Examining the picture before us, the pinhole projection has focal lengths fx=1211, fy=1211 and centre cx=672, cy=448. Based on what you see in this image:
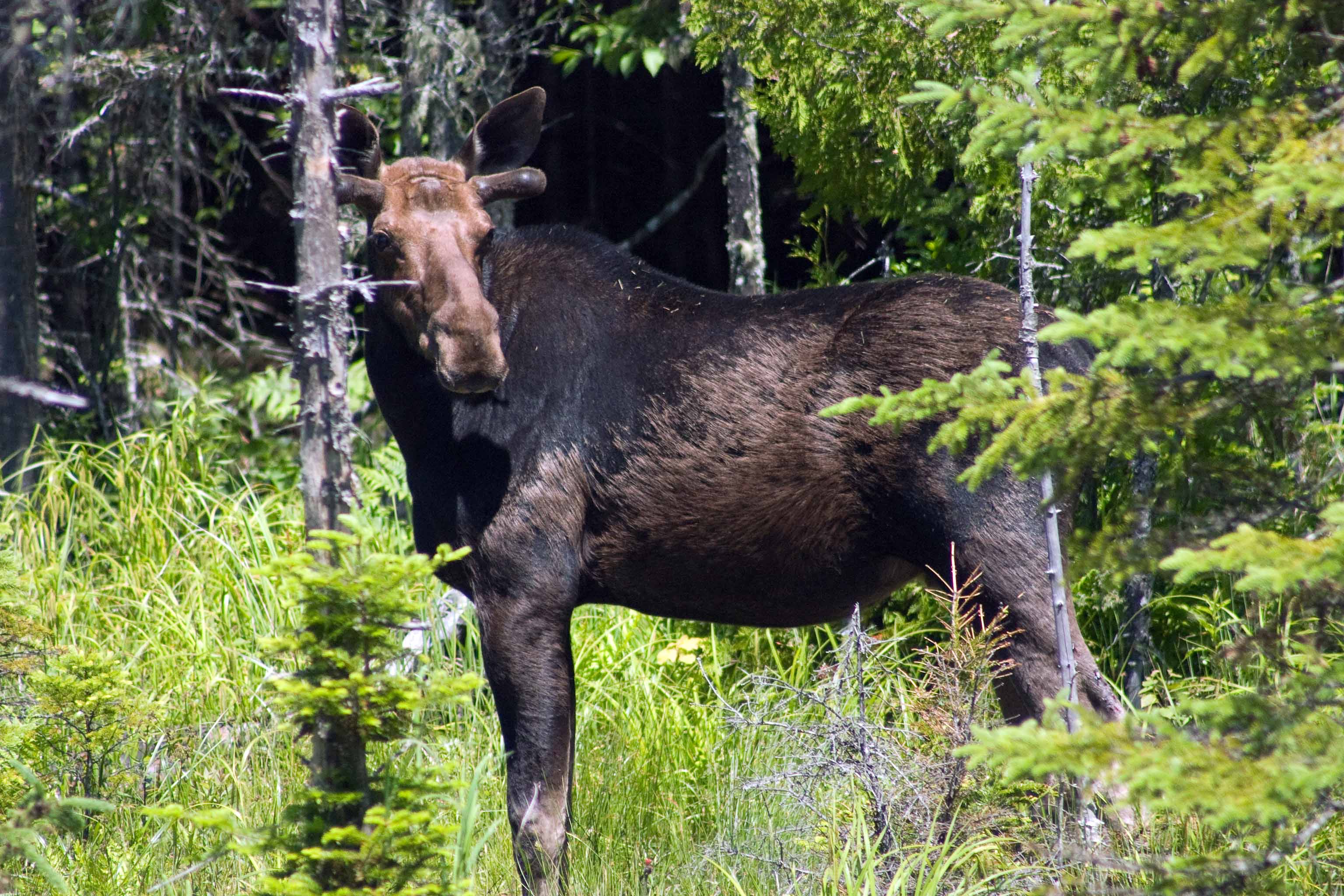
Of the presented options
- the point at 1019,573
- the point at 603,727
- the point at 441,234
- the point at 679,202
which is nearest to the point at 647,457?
the point at 441,234

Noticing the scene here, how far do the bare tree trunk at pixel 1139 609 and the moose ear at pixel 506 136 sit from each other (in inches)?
119

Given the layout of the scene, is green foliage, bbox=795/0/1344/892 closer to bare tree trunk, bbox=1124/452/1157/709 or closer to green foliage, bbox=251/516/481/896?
green foliage, bbox=251/516/481/896

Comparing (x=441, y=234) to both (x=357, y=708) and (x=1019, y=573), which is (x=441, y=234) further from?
(x=1019, y=573)

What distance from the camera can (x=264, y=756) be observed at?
5066mm

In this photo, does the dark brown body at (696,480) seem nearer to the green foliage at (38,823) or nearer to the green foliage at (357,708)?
the green foliage at (357,708)

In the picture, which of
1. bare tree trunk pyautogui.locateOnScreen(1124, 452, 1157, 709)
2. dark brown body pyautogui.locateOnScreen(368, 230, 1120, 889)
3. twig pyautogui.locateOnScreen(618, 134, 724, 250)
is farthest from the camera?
twig pyautogui.locateOnScreen(618, 134, 724, 250)

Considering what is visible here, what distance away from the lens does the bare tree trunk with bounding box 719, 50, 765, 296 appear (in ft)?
21.7

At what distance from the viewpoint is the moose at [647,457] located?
421cm

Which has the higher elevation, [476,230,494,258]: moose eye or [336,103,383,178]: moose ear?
[336,103,383,178]: moose ear

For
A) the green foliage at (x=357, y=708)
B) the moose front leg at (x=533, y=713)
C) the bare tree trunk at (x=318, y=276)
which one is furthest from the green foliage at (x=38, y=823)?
the moose front leg at (x=533, y=713)

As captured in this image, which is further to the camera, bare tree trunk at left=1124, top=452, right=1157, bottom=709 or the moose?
bare tree trunk at left=1124, top=452, right=1157, bottom=709

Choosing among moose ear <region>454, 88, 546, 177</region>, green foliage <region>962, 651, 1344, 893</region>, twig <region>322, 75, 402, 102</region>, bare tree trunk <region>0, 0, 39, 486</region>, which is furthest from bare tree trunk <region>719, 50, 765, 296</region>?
bare tree trunk <region>0, 0, 39, 486</region>

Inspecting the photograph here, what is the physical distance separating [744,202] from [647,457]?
8.48 feet

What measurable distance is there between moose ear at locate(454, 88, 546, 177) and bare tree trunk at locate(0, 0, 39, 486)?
442 centimetres
